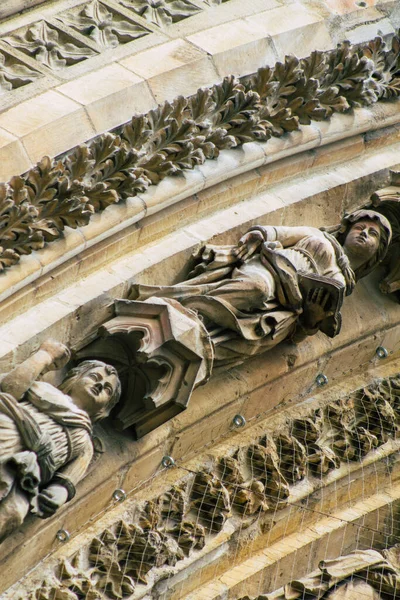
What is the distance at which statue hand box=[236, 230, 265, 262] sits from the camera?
596cm

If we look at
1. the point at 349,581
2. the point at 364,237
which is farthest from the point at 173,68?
the point at 349,581

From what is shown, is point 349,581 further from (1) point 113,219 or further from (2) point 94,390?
(1) point 113,219

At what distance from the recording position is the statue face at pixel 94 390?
520 cm

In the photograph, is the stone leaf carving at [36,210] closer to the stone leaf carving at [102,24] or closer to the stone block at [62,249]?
the stone block at [62,249]

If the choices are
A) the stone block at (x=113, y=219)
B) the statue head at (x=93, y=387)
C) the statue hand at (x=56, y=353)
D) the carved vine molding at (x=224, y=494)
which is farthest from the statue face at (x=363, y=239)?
the statue hand at (x=56, y=353)

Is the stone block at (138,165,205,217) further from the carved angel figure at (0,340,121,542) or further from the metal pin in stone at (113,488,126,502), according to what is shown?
the metal pin in stone at (113,488,126,502)

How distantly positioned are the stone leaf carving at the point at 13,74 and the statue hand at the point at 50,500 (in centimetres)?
186

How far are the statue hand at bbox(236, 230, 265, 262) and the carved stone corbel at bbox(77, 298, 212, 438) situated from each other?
0.50 m

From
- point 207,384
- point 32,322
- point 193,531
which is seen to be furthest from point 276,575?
point 32,322

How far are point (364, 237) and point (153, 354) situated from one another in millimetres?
1495

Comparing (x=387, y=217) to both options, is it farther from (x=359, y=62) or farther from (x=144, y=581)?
(x=144, y=581)

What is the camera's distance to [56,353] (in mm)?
5156

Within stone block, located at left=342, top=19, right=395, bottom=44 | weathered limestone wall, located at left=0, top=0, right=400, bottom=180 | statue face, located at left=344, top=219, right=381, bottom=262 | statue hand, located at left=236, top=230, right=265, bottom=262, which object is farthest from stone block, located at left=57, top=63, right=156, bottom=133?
stone block, located at left=342, top=19, right=395, bottom=44

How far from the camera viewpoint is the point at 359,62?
6770 millimetres
